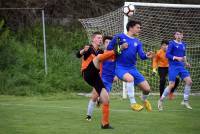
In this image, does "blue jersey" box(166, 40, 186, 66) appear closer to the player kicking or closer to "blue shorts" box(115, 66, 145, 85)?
"blue shorts" box(115, 66, 145, 85)

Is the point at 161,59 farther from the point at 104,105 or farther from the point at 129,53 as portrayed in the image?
the point at 104,105

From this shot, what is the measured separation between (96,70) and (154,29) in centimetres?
1084

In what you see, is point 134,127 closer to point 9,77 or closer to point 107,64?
point 107,64

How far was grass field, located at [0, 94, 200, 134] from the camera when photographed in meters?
11.6

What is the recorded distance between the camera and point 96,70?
40.6ft

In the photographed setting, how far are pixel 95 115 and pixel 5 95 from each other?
23.2 feet

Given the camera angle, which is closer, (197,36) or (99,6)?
(197,36)

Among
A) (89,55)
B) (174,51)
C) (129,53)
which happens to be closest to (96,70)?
(89,55)

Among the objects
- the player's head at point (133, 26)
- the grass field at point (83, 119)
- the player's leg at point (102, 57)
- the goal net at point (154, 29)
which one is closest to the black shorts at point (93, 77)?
the player's leg at point (102, 57)

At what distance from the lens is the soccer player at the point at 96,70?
12008 mm

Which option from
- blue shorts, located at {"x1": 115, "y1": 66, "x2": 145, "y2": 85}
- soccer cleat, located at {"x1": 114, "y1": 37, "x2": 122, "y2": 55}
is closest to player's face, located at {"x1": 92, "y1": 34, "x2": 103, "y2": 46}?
soccer cleat, located at {"x1": 114, "y1": 37, "x2": 122, "y2": 55}

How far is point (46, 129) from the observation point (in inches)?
458

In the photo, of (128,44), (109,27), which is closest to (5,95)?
(109,27)

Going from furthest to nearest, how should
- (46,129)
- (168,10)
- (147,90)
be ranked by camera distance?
(168,10), (147,90), (46,129)
